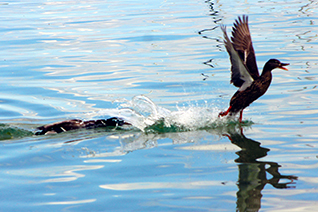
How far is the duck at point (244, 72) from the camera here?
6.47m

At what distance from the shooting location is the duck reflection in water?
3.88m

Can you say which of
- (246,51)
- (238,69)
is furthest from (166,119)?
(246,51)

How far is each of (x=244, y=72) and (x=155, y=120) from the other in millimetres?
1433

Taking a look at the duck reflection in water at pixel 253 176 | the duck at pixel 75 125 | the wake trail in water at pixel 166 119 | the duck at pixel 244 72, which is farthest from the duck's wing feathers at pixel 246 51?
the duck at pixel 75 125

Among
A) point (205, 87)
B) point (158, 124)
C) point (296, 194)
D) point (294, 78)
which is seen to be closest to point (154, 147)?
point (158, 124)

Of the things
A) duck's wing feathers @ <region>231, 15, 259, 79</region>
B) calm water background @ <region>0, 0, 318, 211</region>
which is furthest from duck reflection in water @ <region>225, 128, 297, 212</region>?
duck's wing feathers @ <region>231, 15, 259, 79</region>

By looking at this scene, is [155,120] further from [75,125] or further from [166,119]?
[75,125]

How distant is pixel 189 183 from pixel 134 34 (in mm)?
11309

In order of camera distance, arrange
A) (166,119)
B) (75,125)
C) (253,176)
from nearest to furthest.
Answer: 1. (253,176)
2. (75,125)
3. (166,119)

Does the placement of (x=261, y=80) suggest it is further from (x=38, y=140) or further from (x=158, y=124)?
(x=38, y=140)

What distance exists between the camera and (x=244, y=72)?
21.5ft

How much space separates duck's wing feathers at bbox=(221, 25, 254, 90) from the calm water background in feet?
1.92

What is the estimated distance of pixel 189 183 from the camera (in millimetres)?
4316

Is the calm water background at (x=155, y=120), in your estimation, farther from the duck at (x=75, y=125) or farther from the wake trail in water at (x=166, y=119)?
the duck at (x=75, y=125)
